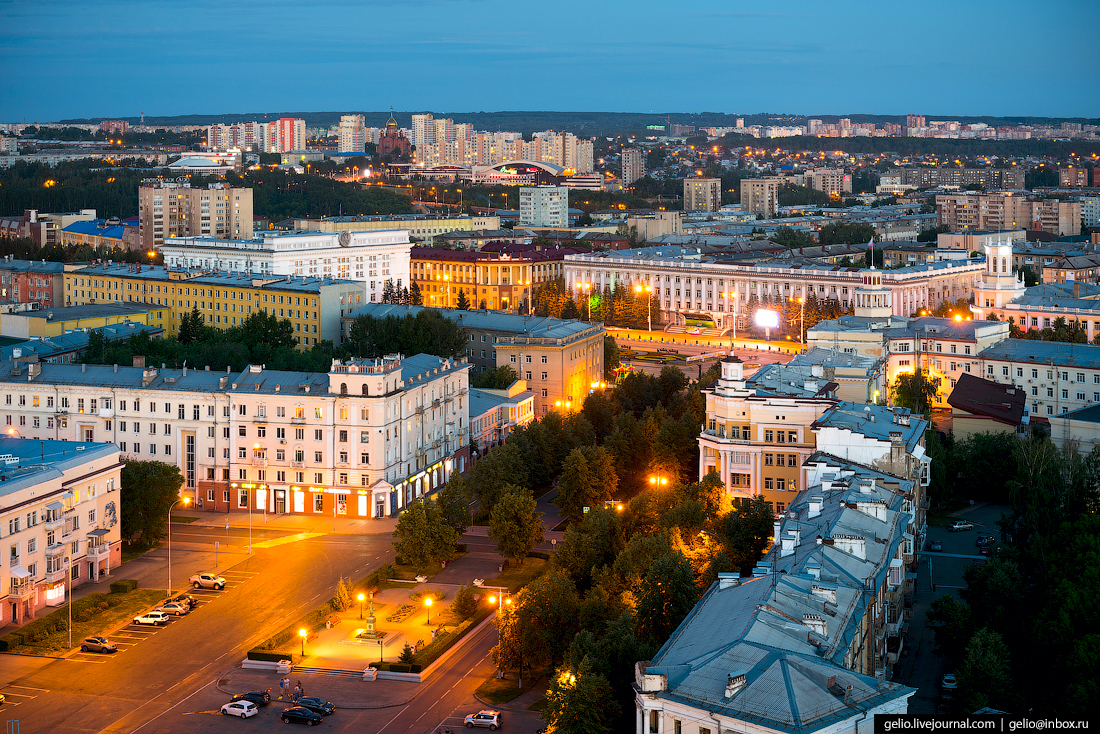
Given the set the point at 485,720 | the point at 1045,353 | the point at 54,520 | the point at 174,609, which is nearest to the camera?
the point at 485,720

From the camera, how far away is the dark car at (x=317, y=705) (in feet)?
104

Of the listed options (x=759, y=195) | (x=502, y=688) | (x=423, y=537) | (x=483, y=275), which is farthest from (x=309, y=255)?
(x=759, y=195)

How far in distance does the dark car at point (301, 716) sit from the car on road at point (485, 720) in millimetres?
3392

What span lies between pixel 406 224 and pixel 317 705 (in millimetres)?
107208

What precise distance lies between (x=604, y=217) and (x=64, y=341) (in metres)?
106

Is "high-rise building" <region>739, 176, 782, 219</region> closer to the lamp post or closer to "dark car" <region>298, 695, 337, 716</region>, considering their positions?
the lamp post

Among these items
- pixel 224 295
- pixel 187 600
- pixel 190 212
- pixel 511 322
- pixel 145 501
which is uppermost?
pixel 190 212

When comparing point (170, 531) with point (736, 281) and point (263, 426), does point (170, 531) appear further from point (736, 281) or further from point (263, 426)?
point (736, 281)

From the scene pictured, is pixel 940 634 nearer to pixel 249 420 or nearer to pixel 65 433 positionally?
pixel 249 420

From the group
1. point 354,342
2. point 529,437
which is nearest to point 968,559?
point 529,437

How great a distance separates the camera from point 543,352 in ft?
217

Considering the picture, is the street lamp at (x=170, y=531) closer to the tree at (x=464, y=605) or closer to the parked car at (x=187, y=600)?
the parked car at (x=187, y=600)

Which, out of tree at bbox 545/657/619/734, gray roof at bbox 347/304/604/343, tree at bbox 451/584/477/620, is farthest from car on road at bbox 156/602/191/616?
gray roof at bbox 347/304/604/343

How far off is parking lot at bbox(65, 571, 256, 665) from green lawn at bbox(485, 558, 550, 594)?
7604mm
